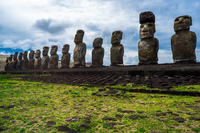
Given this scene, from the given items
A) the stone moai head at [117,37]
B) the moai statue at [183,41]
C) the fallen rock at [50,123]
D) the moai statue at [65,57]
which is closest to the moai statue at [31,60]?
the moai statue at [65,57]

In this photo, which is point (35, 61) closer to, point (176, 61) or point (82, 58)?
point (82, 58)

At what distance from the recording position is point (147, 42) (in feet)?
24.6

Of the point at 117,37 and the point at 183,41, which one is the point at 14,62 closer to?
the point at 117,37

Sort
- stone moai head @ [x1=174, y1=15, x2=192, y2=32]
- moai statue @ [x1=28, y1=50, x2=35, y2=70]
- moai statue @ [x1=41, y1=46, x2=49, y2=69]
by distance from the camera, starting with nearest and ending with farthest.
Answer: stone moai head @ [x1=174, y1=15, x2=192, y2=32] → moai statue @ [x1=41, y1=46, x2=49, y2=69] → moai statue @ [x1=28, y1=50, x2=35, y2=70]

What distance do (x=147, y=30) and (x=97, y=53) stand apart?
3928 mm

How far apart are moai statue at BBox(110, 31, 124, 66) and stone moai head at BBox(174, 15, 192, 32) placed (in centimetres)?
338

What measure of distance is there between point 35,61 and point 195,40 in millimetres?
16088

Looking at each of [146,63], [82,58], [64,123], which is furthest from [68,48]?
[64,123]

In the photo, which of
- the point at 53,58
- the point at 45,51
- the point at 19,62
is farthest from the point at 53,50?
the point at 19,62

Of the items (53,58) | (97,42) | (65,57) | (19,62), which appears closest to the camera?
(97,42)

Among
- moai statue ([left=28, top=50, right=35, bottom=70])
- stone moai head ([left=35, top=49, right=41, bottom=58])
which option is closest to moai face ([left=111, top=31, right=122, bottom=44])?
stone moai head ([left=35, top=49, right=41, bottom=58])

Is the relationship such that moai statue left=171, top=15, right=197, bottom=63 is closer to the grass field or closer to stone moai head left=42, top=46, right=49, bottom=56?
the grass field

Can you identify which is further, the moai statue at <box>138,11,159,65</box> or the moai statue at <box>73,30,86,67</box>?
the moai statue at <box>73,30,86,67</box>

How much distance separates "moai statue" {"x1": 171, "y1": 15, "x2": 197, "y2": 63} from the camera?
6.38 m
